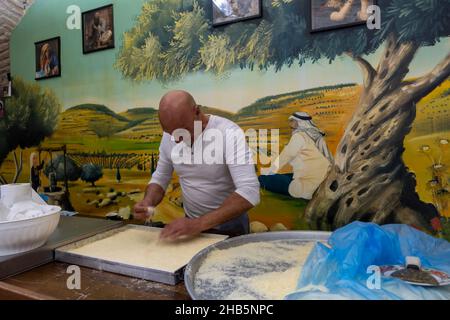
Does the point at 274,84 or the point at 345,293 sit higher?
the point at 274,84

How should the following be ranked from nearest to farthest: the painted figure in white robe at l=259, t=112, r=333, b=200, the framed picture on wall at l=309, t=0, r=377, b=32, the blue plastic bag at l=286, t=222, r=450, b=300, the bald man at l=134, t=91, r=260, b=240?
the blue plastic bag at l=286, t=222, r=450, b=300 → the bald man at l=134, t=91, r=260, b=240 → the framed picture on wall at l=309, t=0, r=377, b=32 → the painted figure in white robe at l=259, t=112, r=333, b=200

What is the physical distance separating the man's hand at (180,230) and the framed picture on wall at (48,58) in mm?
3054

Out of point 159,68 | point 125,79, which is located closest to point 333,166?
point 159,68

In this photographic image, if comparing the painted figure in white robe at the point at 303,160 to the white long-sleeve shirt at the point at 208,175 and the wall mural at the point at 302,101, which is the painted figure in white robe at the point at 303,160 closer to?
the wall mural at the point at 302,101

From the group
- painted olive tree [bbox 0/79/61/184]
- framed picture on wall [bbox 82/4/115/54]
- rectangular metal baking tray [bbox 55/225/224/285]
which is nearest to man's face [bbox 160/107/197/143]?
rectangular metal baking tray [bbox 55/225/224/285]

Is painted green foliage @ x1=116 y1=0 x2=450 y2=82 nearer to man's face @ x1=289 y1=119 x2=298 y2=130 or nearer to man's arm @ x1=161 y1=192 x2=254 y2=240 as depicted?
man's face @ x1=289 y1=119 x2=298 y2=130

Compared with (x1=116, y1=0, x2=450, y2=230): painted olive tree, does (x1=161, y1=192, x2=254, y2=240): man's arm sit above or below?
below

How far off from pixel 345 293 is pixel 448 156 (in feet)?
5.22

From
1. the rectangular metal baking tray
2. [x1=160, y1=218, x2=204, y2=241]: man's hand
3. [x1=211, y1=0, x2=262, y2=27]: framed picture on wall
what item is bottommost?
the rectangular metal baking tray

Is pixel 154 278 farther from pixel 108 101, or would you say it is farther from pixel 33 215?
pixel 108 101

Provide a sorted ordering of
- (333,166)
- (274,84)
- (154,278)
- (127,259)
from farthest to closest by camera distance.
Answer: (274,84) → (333,166) → (127,259) → (154,278)

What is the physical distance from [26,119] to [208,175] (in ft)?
10.1

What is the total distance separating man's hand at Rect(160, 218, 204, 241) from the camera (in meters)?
1.40

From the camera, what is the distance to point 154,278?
109 cm
